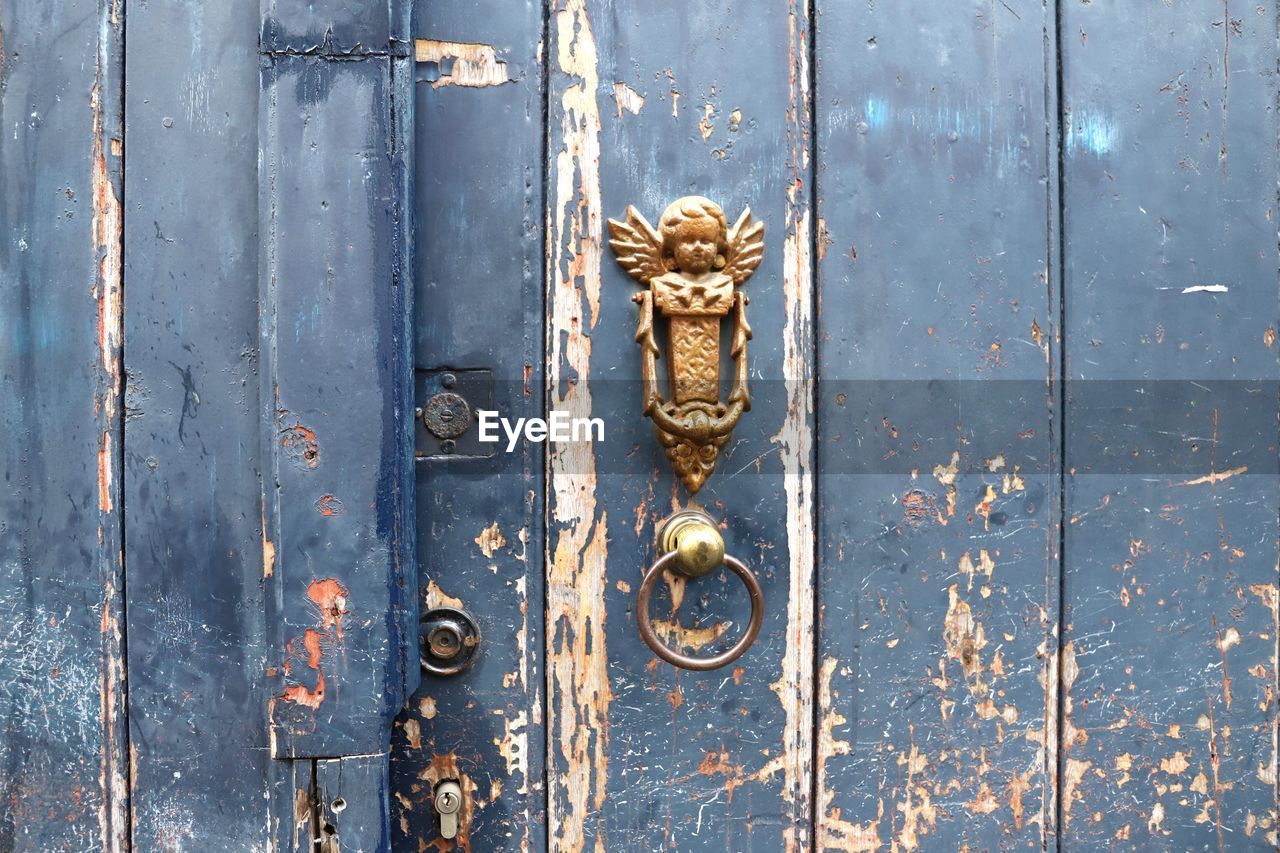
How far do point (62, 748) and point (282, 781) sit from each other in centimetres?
22

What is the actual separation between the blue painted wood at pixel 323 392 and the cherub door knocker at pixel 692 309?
0.25m

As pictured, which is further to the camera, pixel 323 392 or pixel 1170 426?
pixel 1170 426

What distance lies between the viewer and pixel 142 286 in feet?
2.55

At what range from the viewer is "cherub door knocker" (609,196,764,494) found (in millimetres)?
790

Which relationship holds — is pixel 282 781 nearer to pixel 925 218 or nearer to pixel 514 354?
pixel 514 354

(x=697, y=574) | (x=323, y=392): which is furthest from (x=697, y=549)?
(x=323, y=392)

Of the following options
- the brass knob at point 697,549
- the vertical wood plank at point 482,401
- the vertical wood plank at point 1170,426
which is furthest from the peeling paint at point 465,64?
the vertical wood plank at point 1170,426

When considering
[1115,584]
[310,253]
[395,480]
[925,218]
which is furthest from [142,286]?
[1115,584]

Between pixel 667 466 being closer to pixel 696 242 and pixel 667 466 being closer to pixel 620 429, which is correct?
pixel 620 429

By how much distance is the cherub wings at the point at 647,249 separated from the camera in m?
0.81

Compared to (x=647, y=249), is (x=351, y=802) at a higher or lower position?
lower

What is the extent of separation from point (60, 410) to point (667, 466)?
22.8 inches

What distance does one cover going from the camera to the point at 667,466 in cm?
83

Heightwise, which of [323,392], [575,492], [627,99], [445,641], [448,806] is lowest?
[448,806]
